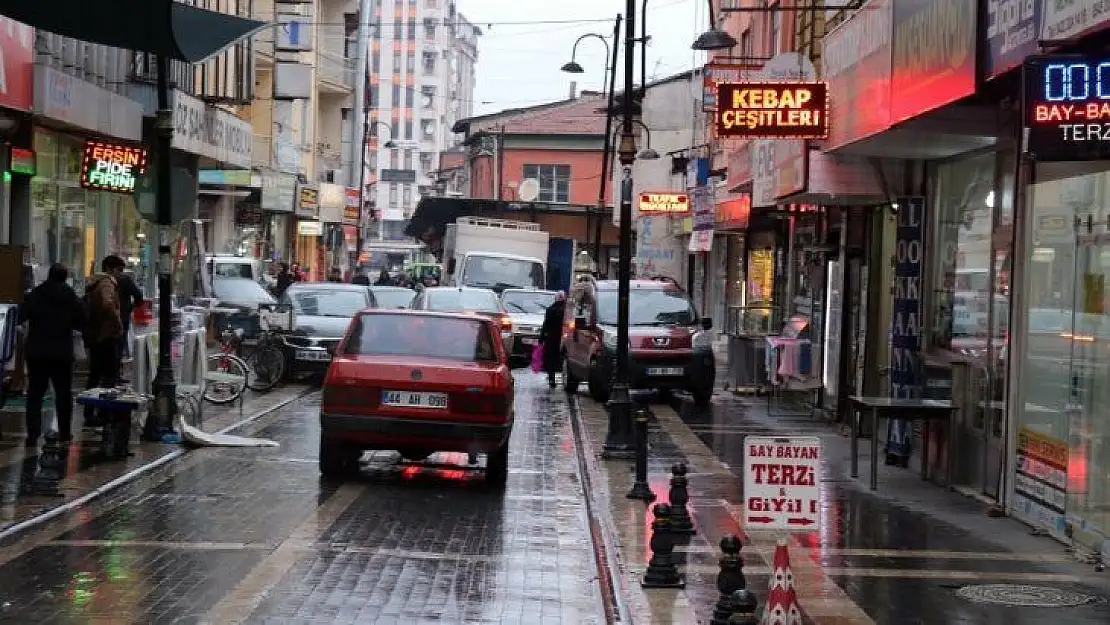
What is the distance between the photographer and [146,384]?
18.5 m

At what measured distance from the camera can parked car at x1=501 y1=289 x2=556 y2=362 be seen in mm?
35156

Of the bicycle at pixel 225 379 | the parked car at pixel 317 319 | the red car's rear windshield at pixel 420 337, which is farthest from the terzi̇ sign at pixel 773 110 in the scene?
the parked car at pixel 317 319

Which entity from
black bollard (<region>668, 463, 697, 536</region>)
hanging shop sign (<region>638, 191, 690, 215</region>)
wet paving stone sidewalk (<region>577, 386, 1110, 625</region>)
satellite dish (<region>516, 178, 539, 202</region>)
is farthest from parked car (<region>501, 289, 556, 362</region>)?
satellite dish (<region>516, 178, 539, 202</region>)

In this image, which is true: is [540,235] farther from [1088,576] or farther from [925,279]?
[1088,576]

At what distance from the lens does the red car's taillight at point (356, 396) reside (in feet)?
48.5

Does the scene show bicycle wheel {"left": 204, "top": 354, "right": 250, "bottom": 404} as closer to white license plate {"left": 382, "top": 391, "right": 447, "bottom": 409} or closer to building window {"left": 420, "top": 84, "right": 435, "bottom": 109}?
white license plate {"left": 382, "top": 391, "right": 447, "bottom": 409}

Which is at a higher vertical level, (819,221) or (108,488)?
(819,221)

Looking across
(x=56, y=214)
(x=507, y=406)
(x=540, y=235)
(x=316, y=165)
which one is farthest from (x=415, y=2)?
(x=507, y=406)

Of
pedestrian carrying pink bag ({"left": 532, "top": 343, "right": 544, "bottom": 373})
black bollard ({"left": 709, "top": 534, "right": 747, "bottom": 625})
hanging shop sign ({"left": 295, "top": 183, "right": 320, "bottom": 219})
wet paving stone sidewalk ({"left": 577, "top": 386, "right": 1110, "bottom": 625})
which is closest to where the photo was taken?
black bollard ({"left": 709, "top": 534, "right": 747, "bottom": 625})

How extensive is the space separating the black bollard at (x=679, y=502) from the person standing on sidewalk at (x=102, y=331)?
7.91 meters

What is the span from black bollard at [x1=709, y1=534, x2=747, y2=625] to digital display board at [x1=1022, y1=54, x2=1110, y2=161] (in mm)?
3178

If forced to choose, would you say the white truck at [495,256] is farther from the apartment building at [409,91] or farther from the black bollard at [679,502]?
the apartment building at [409,91]

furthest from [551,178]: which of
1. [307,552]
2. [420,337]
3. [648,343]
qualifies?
[307,552]

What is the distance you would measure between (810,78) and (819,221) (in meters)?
5.89
